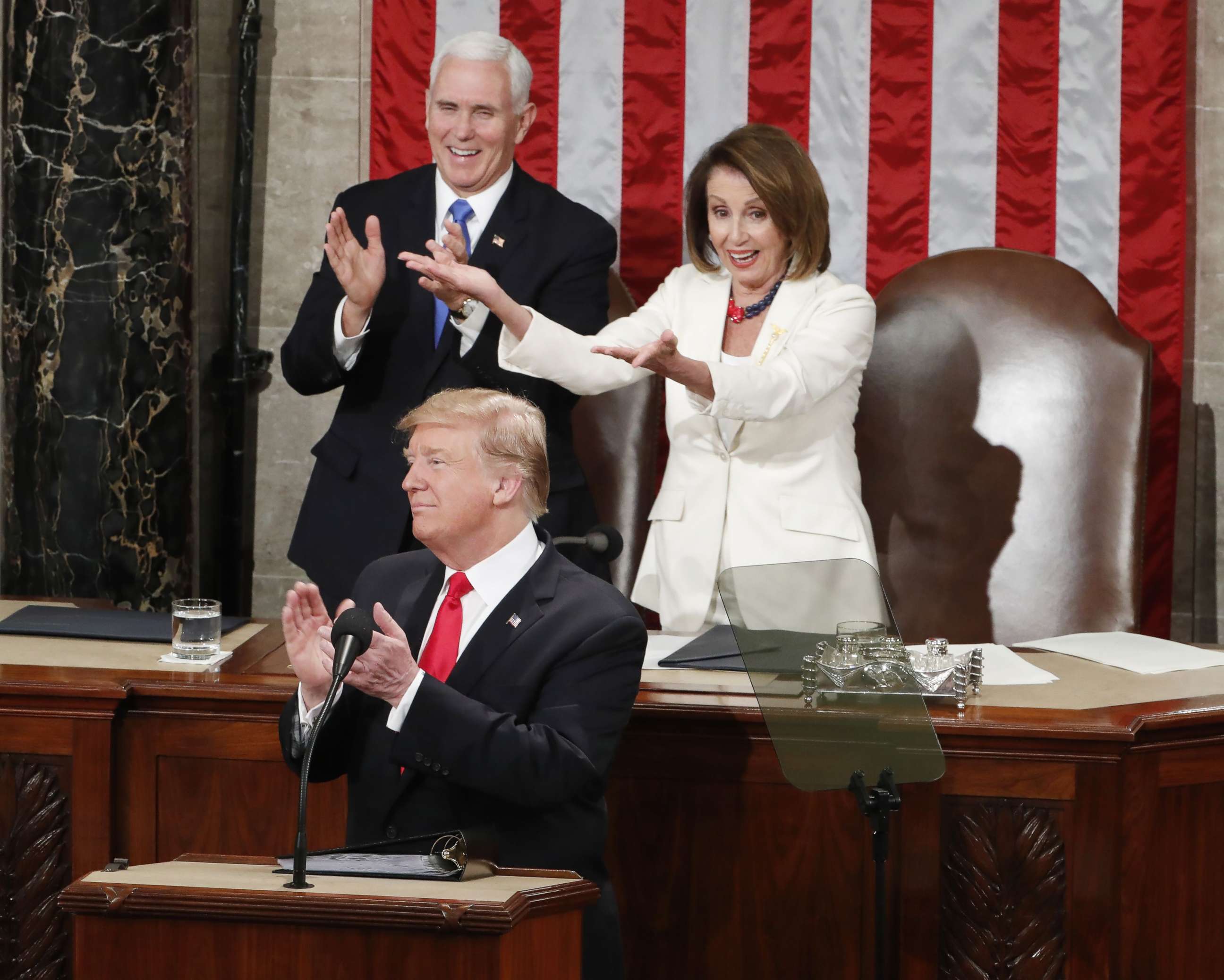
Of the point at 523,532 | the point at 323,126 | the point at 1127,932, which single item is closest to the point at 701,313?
the point at 523,532

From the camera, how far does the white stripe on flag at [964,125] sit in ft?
15.0

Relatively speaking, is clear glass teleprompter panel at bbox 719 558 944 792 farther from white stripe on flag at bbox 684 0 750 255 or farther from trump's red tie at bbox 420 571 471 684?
white stripe on flag at bbox 684 0 750 255

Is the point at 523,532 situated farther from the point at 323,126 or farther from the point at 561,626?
the point at 323,126

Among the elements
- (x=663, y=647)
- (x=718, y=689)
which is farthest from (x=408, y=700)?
(x=663, y=647)

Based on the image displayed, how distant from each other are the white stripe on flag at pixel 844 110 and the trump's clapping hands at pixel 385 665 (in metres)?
2.82

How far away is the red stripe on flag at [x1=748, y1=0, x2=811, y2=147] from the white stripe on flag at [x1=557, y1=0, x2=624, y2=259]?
1.26ft

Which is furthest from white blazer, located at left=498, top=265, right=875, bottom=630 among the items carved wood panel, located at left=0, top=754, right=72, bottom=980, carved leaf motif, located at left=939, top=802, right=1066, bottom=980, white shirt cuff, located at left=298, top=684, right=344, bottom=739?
carved wood panel, located at left=0, top=754, right=72, bottom=980

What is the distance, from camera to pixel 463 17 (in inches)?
182

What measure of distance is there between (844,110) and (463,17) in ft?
3.73

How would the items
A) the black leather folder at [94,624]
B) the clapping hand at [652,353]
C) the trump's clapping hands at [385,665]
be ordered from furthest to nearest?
the black leather folder at [94,624], the clapping hand at [652,353], the trump's clapping hands at [385,665]

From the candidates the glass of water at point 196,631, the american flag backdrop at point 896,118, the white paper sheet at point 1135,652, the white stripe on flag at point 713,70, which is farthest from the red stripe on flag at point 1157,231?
the glass of water at point 196,631

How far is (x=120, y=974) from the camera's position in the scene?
5.65ft

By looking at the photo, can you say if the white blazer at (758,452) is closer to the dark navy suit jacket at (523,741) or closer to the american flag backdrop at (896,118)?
the dark navy suit jacket at (523,741)

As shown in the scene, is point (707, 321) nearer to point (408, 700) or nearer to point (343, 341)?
point (343, 341)
